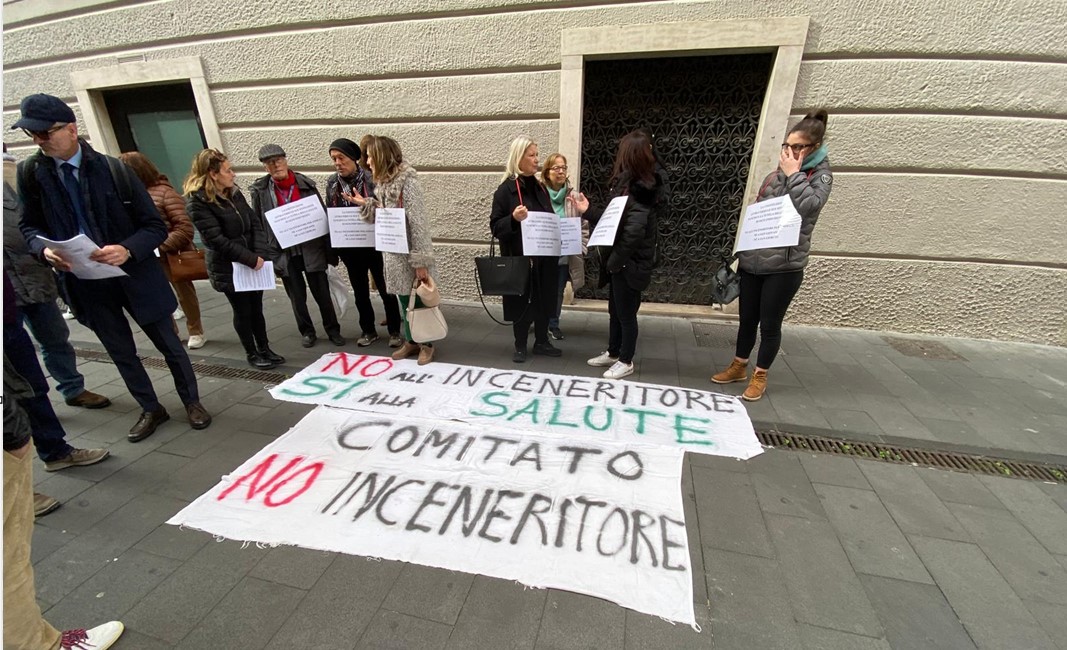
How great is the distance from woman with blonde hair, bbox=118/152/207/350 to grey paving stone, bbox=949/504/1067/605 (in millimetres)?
5686

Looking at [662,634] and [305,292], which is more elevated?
[305,292]

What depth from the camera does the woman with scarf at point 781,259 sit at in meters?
2.71

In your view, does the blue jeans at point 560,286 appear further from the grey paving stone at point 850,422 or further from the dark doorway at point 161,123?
→ the dark doorway at point 161,123

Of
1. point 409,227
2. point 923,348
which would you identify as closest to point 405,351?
point 409,227

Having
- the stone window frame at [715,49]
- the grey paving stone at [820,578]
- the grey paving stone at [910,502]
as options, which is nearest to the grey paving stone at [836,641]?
the grey paving stone at [820,578]

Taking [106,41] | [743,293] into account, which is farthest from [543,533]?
[106,41]

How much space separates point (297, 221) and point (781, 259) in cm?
392

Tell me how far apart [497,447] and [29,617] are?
1.95 metres

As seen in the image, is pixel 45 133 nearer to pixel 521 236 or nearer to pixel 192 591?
pixel 192 591

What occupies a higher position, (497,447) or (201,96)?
(201,96)

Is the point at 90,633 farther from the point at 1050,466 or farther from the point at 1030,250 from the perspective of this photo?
the point at 1030,250

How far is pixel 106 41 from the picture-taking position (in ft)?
18.6

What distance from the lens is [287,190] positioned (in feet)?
12.8

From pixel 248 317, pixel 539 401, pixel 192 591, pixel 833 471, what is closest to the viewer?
pixel 192 591
